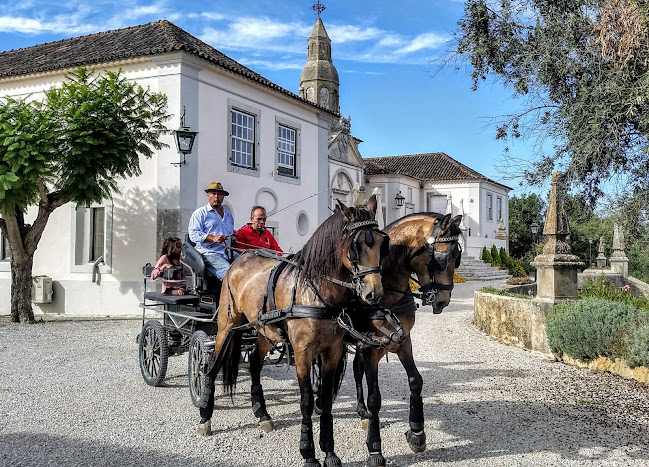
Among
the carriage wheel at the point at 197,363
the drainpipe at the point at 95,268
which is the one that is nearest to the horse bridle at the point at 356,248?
the carriage wheel at the point at 197,363

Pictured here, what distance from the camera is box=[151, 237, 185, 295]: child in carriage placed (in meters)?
7.29

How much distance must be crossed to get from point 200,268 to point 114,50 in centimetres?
1081

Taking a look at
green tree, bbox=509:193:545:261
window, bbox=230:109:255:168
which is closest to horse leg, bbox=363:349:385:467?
window, bbox=230:109:255:168

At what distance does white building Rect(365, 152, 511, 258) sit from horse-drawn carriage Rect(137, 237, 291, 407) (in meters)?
27.2

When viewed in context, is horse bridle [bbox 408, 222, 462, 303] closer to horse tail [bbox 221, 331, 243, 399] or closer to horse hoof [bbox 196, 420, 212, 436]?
horse tail [bbox 221, 331, 243, 399]

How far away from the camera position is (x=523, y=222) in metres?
50.2

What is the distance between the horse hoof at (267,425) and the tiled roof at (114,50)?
34.9ft

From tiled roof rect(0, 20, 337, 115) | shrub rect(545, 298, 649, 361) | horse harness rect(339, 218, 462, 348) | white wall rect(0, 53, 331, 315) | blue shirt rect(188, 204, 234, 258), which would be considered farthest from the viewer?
tiled roof rect(0, 20, 337, 115)

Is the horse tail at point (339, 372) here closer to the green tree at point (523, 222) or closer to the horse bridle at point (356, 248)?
the horse bridle at point (356, 248)

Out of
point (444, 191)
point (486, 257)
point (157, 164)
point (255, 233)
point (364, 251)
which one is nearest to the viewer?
point (364, 251)

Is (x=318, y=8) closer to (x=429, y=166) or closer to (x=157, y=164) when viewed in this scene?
(x=429, y=166)

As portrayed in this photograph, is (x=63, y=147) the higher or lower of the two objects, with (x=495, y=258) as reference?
higher

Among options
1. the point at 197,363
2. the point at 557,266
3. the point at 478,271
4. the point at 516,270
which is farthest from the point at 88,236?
the point at 516,270

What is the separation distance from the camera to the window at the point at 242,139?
609 inches
